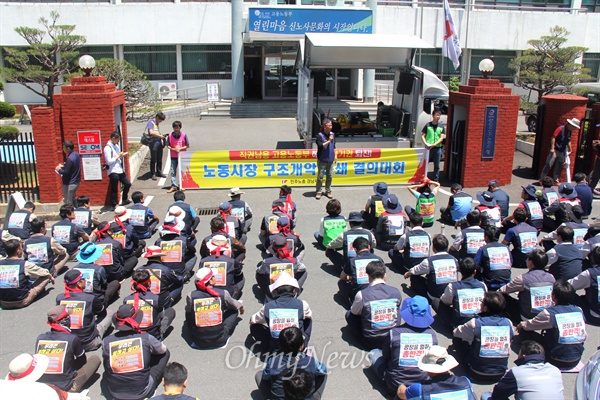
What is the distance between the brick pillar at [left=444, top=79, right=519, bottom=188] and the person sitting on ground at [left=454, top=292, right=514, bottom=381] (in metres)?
8.82

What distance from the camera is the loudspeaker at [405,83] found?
16328mm

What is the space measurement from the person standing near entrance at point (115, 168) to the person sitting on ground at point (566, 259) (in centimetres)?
904

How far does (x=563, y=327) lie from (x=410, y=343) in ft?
6.23

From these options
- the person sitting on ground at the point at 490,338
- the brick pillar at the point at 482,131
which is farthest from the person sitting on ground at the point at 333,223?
the brick pillar at the point at 482,131

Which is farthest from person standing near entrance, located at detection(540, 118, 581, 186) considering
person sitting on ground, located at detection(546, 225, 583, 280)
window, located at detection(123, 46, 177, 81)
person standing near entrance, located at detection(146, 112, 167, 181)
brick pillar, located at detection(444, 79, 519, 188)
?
window, located at detection(123, 46, 177, 81)

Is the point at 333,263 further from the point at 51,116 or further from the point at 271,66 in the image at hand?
the point at 271,66

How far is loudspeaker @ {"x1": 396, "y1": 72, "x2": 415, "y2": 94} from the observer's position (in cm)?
1633

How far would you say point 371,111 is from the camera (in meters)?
27.6

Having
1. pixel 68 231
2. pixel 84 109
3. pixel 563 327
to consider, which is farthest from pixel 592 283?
pixel 84 109

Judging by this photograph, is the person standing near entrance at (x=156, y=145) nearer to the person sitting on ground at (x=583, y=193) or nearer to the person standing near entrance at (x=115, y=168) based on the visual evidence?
the person standing near entrance at (x=115, y=168)

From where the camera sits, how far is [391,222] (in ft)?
31.8

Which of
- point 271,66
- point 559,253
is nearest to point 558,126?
point 559,253

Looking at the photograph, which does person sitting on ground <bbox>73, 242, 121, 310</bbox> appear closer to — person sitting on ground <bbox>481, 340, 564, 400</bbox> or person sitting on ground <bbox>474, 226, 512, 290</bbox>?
person sitting on ground <bbox>481, 340, 564, 400</bbox>

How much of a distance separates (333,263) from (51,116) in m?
7.29
